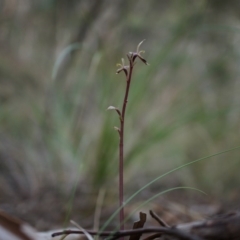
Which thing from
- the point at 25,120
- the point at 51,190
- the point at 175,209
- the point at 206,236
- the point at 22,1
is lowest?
the point at 206,236

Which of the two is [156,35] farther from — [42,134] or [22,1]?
[42,134]

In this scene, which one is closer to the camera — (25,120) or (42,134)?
(42,134)

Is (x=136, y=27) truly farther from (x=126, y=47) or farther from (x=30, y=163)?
(x=30, y=163)

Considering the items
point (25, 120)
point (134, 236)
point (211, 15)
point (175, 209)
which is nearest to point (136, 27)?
point (211, 15)

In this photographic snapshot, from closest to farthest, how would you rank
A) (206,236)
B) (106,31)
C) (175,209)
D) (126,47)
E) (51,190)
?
(206,236)
(175,209)
(51,190)
(106,31)
(126,47)

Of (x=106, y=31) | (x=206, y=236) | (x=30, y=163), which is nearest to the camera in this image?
(x=206, y=236)

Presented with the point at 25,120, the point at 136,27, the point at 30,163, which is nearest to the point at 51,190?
the point at 30,163

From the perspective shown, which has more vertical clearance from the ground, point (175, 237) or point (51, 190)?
point (51, 190)
